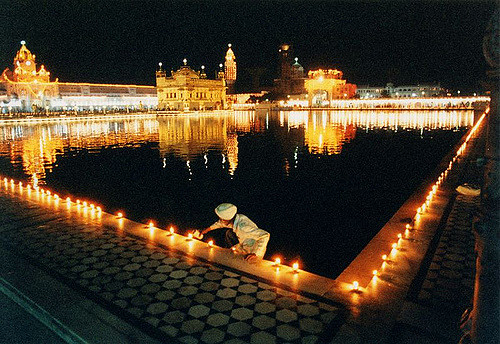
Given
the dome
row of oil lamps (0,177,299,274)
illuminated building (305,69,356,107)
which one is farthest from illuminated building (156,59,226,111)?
row of oil lamps (0,177,299,274)

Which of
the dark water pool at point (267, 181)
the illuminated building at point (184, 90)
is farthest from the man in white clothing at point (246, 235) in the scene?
the illuminated building at point (184, 90)

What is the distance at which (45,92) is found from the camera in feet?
206

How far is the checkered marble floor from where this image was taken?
404 centimetres

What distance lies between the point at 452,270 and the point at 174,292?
4.19 meters

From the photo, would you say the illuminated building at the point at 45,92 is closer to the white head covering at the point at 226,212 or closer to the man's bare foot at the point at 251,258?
the white head covering at the point at 226,212

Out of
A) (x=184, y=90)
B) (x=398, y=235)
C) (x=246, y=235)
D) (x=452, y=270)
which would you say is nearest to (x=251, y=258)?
(x=246, y=235)

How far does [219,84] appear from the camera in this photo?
298ft

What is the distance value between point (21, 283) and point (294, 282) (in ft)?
12.8

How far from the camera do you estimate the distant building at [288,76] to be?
110 m

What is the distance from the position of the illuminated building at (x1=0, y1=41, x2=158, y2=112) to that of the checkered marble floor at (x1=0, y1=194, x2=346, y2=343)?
61977mm

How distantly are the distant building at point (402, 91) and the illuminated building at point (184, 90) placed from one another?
51.3 metres

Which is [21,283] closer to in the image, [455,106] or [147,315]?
[147,315]

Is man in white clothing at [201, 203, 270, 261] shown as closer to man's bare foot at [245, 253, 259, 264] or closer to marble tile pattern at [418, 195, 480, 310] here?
man's bare foot at [245, 253, 259, 264]

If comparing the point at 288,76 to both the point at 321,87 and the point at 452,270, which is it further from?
the point at 452,270
